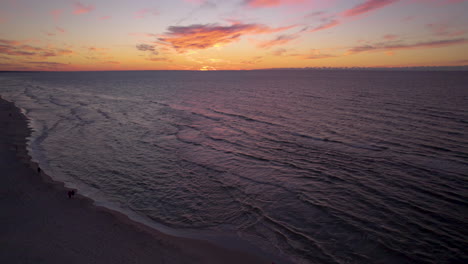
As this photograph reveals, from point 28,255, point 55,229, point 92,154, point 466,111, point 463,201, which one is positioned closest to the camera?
point 28,255

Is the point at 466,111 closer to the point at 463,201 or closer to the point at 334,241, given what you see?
the point at 463,201

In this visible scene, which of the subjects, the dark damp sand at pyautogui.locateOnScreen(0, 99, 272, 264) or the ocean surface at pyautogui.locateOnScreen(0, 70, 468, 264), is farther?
the ocean surface at pyautogui.locateOnScreen(0, 70, 468, 264)

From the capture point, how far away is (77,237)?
34.4 ft

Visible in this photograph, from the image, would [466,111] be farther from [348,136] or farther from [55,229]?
[55,229]

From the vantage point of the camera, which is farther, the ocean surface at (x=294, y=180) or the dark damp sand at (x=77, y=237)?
the ocean surface at (x=294, y=180)

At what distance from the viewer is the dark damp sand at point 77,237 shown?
30.8 feet

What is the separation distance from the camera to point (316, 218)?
41.9 feet

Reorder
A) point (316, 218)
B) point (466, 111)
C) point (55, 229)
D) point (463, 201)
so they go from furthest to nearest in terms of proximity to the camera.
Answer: point (466, 111)
point (463, 201)
point (316, 218)
point (55, 229)

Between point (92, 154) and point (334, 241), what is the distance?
20772 mm

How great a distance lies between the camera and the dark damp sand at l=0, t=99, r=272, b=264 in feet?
30.8

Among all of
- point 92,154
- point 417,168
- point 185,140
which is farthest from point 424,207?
point 92,154

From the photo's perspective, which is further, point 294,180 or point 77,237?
point 294,180

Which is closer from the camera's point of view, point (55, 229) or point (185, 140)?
point (55, 229)

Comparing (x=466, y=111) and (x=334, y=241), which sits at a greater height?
(x=466, y=111)
